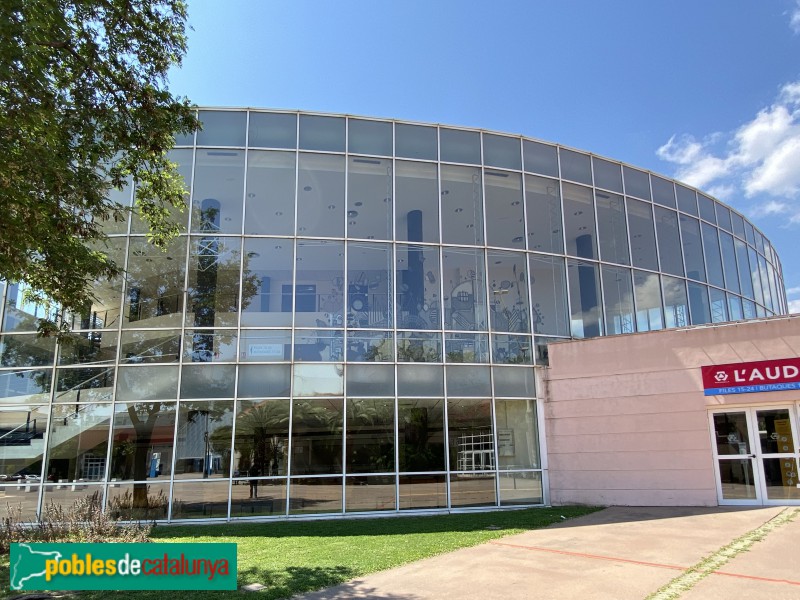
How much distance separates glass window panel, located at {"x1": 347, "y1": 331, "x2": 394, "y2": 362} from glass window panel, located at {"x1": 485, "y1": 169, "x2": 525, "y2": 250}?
4.25 metres

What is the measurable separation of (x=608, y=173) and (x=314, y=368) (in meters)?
11.5

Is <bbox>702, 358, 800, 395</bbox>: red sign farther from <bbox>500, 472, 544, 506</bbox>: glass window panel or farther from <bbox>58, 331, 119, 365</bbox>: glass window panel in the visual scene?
<bbox>58, 331, 119, 365</bbox>: glass window panel

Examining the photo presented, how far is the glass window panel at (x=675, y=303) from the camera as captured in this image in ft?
60.7

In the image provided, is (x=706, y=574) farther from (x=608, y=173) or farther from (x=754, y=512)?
(x=608, y=173)

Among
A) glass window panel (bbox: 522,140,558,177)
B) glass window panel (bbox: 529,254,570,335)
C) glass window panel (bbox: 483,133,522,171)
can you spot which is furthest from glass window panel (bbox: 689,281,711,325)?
glass window panel (bbox: 483,133,522,171)

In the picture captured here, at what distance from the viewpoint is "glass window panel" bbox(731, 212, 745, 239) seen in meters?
22.4

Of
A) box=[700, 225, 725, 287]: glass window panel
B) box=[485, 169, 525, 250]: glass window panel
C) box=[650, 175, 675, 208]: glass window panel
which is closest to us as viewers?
box=[485, 169, 525, 250]: glass window panel

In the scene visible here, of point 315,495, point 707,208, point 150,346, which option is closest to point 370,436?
point 315,495

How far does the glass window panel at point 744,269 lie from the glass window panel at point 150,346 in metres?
20.7

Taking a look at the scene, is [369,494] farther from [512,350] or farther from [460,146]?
[460,146]

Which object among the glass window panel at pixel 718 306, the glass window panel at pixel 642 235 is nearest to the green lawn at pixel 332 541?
the glass window panel at pixel 642 235

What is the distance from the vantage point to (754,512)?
1209 centimetres

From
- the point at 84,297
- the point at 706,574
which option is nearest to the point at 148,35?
the point at 84,297

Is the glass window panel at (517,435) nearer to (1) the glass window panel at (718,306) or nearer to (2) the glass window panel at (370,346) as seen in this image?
(2) the glass window panel at (370,346)
